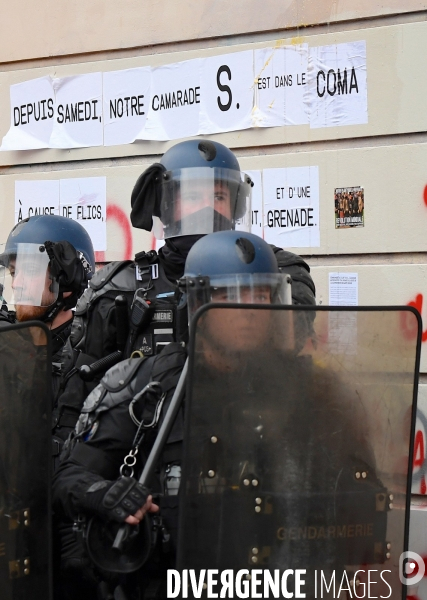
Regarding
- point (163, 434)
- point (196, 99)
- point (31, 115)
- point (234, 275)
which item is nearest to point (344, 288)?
point (196, 99)

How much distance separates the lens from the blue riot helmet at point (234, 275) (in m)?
2.39

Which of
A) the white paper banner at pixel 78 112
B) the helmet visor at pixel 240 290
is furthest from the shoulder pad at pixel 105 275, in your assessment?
the white paper banner at pixel 78 112

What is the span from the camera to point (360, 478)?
2.12m

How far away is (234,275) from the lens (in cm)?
240

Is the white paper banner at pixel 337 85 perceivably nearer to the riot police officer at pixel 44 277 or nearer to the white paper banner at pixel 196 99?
the white paper banner at pixel 196 99

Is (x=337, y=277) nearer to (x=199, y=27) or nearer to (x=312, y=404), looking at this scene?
(x=199, y=27)

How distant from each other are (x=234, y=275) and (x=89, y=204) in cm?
343

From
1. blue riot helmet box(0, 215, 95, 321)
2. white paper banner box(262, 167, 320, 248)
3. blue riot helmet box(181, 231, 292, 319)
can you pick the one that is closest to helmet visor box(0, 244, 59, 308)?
blue riot helmet box(0, 215, 95, 321)

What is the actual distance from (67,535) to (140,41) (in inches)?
141

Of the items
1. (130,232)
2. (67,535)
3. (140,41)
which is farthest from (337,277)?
(67,535)

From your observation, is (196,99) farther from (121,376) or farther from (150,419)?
(150,419)

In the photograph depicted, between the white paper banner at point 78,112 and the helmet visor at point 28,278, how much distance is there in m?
2.01

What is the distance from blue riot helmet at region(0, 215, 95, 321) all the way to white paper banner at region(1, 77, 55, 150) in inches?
80.0

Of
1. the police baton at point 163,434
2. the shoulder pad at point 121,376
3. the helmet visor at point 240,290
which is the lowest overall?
the police baton at point 163,434
